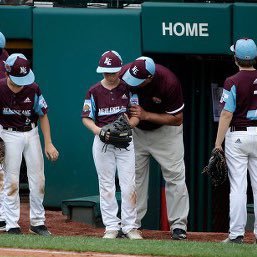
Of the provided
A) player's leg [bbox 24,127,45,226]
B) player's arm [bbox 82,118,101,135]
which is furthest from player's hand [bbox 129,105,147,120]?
player's leg [bbox 24,127,45,226]

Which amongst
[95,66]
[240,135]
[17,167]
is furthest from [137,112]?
[95,66]

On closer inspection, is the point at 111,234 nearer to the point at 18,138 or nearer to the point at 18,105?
the point at 18,138

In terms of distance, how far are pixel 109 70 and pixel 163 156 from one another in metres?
1.13

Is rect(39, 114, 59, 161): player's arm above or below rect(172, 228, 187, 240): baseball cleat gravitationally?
above

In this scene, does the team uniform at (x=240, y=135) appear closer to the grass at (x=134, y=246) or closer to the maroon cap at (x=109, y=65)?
the grass at (x=134, y=246)

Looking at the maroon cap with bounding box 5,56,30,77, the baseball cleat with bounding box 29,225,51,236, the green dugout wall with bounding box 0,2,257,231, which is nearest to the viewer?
the maroon cap with bounding box 5,56,30,77

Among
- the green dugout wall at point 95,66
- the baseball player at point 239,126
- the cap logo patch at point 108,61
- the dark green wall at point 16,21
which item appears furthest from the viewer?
the dark green wall at point 16,21

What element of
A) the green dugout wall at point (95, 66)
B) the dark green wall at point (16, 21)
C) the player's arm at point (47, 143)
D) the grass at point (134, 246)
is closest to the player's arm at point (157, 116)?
the player's arm at point (47, 143)

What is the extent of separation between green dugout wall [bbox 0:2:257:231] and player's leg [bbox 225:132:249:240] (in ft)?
8.36

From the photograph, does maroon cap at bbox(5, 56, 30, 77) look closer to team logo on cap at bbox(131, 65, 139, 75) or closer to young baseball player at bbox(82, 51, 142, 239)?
young baseball player at bbox(82, 51, 142, 239)

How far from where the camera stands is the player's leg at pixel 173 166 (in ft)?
35.8

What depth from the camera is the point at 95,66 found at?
13.1 metres

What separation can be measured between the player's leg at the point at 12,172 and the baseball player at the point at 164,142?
3.81 feet

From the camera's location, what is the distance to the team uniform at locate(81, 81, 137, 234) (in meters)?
10.4
